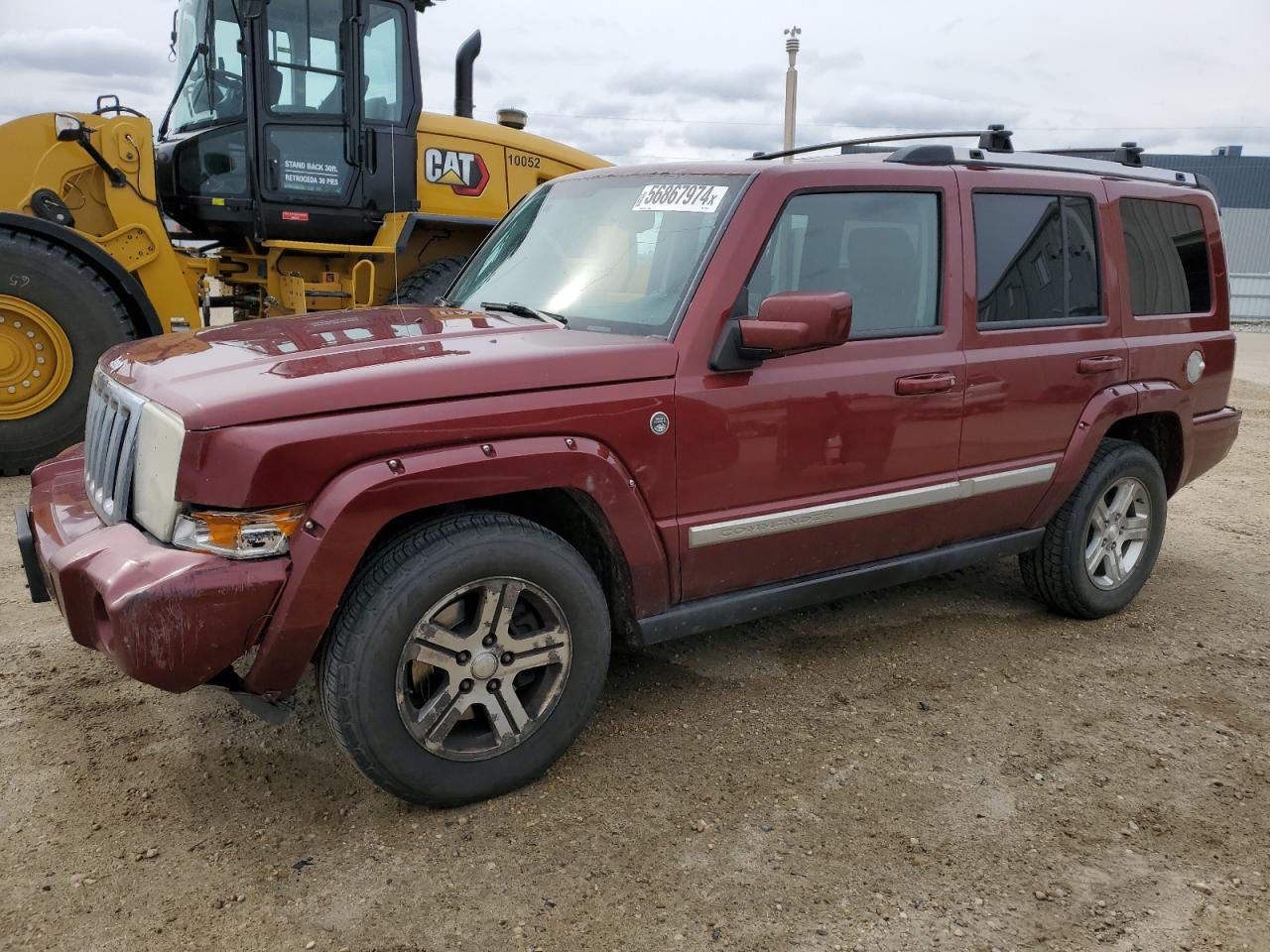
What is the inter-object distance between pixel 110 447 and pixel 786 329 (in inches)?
77.1

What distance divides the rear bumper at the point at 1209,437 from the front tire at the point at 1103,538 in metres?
0.26

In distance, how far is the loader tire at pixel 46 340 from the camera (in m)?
6.20

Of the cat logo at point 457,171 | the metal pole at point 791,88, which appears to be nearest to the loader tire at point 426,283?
the cat logo at point 457,171

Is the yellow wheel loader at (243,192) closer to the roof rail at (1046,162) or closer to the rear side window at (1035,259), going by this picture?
the roof rail at (1046,162)

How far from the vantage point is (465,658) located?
281cm

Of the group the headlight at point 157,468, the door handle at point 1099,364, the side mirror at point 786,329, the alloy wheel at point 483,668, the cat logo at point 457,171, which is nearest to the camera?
the headlight at point 157,468

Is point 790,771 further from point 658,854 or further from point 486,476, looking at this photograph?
point 486,476

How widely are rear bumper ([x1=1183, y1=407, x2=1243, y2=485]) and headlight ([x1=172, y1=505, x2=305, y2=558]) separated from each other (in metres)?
4.00

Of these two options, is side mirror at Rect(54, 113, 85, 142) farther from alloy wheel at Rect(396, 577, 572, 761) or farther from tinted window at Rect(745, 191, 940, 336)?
alloy wheel at Rect(396, 577, 572, 761)

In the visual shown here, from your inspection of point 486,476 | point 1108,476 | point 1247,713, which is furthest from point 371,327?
point 1247,713

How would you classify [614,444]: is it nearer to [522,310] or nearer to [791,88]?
[522,310]

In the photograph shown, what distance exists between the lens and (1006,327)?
151 inches

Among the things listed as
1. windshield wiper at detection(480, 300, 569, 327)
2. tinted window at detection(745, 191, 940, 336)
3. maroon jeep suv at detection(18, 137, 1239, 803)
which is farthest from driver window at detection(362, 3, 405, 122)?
tinted window at detection(745, 191, 940, 336)

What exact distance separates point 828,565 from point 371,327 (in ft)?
5.71
